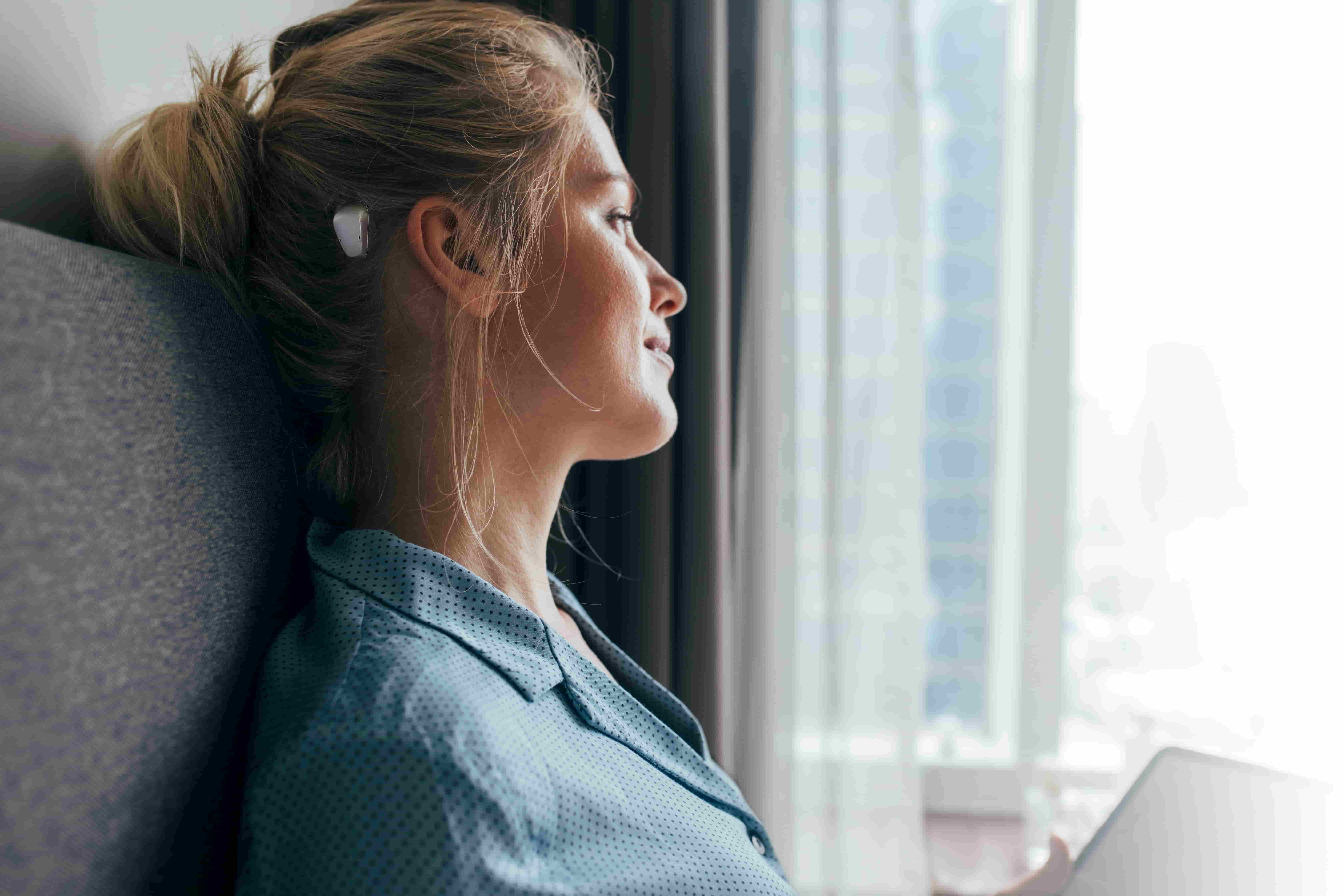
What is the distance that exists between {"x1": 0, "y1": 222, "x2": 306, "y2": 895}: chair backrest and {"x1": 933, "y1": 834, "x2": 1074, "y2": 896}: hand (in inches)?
30.8

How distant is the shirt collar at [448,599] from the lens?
0.60 meters

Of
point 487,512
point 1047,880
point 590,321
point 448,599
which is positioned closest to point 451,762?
point 448,599

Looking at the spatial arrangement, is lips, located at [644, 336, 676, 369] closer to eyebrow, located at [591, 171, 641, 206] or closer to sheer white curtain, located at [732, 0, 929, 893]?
eyebrow, located at [591, 171, 641, 206]

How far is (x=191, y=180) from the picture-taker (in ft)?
2.12

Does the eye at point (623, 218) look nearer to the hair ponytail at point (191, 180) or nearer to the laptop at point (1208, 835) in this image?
the hair ponytail at point (191, 180)

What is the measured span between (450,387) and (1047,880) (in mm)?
828

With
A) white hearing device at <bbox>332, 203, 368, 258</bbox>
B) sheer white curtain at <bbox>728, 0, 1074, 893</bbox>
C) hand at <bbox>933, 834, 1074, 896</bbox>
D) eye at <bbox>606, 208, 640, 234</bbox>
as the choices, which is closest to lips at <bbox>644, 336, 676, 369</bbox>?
eye at <bbox>606, 208, 640, 234</bbox>

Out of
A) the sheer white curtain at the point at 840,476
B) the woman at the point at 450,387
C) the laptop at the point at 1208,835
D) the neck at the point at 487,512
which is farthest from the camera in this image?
the sheer white curtain at the point at 840,476

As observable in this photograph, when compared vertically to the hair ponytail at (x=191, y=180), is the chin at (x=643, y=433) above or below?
below

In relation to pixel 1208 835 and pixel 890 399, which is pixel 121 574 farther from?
pixel 890 399

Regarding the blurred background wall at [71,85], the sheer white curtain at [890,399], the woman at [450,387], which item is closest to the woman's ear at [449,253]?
the woman at [450,387]

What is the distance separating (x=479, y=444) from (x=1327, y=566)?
5.98 feet

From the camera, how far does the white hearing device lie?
671 mm

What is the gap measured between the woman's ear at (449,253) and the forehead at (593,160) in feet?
0.44
